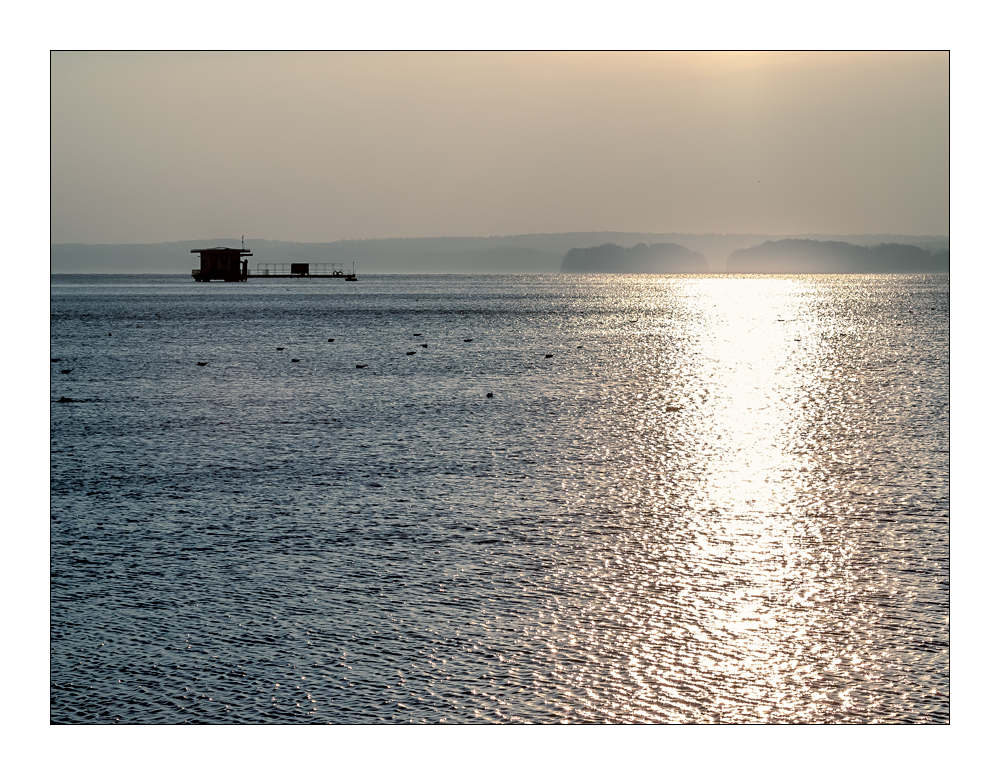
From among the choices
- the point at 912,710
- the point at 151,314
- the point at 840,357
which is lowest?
the point at 912,710

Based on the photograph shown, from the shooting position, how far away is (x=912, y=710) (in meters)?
12.1

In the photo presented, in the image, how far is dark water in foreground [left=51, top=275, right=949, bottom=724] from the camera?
41.2 ft

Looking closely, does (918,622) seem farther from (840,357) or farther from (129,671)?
(840,357)

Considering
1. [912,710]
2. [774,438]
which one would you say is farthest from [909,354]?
[912,710]

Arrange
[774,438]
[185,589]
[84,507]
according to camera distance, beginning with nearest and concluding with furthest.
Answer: [185,589]
[84,507]
[774,438]

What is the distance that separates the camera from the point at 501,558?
17.5 m

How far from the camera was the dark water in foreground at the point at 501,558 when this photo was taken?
12547 millimetres

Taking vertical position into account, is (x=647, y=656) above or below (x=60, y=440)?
below

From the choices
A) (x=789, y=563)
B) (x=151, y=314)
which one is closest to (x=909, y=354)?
(x=789, y=563)

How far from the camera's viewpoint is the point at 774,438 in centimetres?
3000

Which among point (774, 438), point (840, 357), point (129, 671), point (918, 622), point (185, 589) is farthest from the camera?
point (840, 357)

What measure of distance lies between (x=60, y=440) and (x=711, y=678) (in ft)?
78.3

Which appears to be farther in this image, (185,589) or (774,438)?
(774,438)

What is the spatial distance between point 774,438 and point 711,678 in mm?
18331
